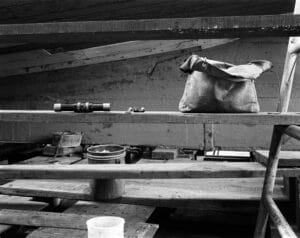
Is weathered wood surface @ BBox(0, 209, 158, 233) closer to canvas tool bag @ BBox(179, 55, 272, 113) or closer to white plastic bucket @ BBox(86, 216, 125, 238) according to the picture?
white plastic bucket @ BBox(86, 216, 125, 238)

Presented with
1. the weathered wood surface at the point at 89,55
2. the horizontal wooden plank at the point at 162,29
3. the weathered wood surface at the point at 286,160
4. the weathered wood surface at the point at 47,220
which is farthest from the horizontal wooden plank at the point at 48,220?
the weathered wood surface at the point at 89,55

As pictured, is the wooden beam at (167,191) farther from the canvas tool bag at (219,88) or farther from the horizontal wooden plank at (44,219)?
the canvas tool bag at (219,88)

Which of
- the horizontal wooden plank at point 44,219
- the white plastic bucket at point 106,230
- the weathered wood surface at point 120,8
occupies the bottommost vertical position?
the horizontal wooden plank at point 44,219

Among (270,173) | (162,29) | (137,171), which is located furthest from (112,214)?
(162,29)

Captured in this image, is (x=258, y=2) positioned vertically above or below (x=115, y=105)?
above

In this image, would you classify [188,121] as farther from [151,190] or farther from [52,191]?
[52,191]

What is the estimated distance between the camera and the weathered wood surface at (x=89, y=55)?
5.12 m

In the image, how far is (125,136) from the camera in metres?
5.54

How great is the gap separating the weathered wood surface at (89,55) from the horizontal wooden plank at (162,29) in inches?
130

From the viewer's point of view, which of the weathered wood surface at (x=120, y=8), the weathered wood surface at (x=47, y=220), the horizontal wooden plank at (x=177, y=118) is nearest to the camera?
the horizontal wooden plank at (x=177, y=118)

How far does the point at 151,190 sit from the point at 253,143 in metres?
2.42

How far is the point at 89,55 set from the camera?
5270 mm

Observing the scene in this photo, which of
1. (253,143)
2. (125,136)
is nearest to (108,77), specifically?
(125,136)

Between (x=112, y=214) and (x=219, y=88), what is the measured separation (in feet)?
4.49
